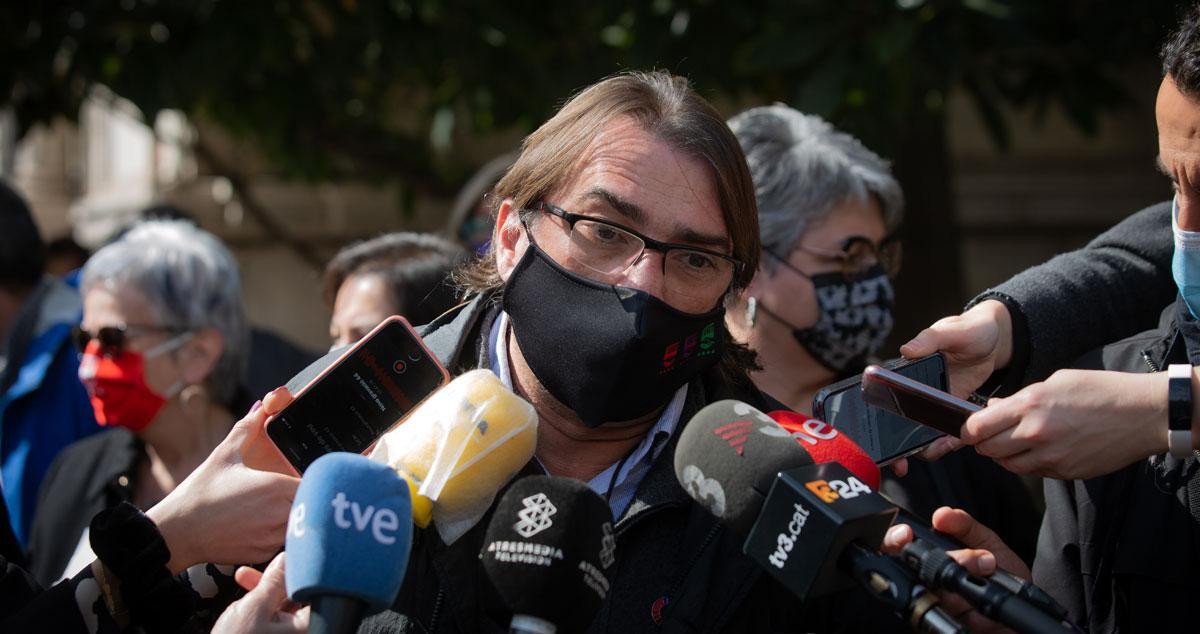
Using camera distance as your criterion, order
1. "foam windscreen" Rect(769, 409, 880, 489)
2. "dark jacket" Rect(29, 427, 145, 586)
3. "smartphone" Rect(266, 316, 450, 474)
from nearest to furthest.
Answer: "foam windscreen" Rect(769, 409, 880, 489) → "smartphone" Rect(266, 316, 450, 474) → "dark jacket" Rect(29, 427, 145, 586)

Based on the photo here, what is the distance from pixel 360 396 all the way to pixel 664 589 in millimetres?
685

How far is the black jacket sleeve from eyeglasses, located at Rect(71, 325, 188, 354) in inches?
110

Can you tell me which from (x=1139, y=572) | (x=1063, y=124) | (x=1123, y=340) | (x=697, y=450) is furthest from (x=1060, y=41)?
(x=1063, y=124)

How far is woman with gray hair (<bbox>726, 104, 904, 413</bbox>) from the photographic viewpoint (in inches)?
138

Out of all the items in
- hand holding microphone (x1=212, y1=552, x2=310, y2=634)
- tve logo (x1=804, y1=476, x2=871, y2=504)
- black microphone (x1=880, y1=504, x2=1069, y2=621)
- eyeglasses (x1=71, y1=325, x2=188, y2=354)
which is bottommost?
eyeglasses (x1=71, y1=325, x2=188, y2=354)

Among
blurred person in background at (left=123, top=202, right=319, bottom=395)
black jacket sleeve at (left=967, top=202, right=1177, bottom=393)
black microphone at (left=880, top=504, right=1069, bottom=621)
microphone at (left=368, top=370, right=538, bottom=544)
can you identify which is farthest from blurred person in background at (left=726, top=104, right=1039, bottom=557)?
blurred person in background at (left=123, top=202, right=319, bottom=395)

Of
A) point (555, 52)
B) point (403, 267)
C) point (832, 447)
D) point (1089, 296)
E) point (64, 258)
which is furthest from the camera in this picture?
point (64, 258)

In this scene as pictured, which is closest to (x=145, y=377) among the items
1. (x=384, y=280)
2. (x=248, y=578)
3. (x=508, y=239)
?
(x=384, y=280)

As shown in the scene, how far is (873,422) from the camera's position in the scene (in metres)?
2.41

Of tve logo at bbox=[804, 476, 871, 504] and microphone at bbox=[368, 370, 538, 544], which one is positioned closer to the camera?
tve logo at bbox=[804, 476, 871, 504]

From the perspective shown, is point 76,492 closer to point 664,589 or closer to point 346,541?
point 664,589

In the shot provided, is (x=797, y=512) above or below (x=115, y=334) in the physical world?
above

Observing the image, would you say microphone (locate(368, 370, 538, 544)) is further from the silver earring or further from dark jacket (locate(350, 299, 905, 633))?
the silver earring

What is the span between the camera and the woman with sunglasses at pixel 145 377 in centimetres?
408
